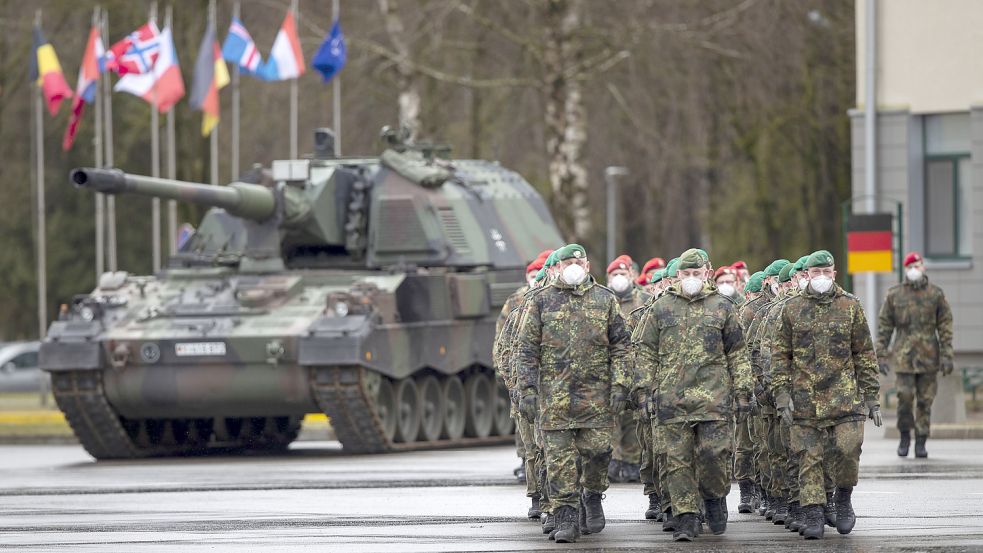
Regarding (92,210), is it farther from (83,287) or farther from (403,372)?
(403,372)

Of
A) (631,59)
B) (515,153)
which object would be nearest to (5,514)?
(631,59)

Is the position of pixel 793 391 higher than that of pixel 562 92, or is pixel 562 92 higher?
pixel 562 92

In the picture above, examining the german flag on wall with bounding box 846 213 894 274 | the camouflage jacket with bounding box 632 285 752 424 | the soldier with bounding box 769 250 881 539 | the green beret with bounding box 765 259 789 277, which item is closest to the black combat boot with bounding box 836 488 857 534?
the soldier with bounding box 769 250 881 539

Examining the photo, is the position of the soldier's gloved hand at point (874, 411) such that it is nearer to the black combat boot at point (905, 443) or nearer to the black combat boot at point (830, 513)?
the black combat boot at point (830, 513)

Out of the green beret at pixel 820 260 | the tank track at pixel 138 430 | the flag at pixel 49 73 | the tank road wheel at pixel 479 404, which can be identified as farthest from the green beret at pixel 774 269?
the flag at pixel 49 73

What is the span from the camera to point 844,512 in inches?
530

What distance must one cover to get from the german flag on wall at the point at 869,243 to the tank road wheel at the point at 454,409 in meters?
4.56

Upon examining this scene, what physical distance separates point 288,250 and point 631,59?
10981mm

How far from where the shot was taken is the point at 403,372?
23172mm

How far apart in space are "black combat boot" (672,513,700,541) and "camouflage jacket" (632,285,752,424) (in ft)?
1.85

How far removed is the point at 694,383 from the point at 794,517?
1.18 m

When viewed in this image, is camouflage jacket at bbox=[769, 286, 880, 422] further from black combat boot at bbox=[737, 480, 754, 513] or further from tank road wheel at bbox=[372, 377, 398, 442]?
tank road wheel at bbox=[372, 377, 398, 442]

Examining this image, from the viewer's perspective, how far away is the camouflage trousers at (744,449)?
49.5 ft

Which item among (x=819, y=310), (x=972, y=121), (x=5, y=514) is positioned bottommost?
(x=5, y=514)
